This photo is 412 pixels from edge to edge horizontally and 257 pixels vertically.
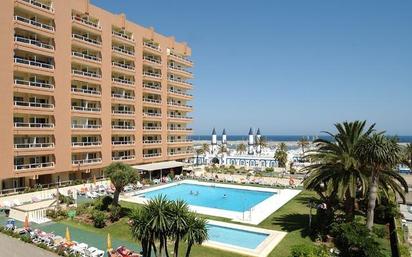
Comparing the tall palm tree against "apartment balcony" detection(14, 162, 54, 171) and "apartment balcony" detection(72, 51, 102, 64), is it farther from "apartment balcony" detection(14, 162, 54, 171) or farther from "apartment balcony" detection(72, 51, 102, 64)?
"apartment balcony" detection(72, 51, 102, 64)

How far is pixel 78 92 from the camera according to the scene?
1690 inches

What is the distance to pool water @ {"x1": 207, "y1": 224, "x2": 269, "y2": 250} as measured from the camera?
24.1 meters

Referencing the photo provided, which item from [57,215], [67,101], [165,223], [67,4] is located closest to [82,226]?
[57,215]

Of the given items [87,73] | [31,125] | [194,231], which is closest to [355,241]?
[194,231]

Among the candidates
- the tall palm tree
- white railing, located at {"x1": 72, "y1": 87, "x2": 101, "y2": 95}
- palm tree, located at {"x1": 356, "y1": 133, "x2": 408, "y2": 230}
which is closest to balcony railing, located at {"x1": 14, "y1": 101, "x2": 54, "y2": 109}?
white railing, located at {"x1": 72, "y1": 87, "x2": 101, "y2": 95}

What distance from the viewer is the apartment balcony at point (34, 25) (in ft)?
119

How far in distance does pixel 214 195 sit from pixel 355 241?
25995mm

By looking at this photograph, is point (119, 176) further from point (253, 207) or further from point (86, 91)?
point (86, 91)

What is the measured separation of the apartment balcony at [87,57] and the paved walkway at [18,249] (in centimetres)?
2657

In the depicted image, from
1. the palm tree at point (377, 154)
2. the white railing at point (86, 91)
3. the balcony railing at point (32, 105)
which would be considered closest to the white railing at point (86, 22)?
the white railing at point (86, 91)

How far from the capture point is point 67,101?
4141 centimetres

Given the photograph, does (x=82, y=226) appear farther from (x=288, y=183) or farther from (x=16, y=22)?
(x=288, y=183)

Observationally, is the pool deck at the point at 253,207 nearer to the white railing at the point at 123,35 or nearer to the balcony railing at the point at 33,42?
the balcony railing at the point at 33,42

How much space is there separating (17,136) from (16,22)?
39.7 ft
